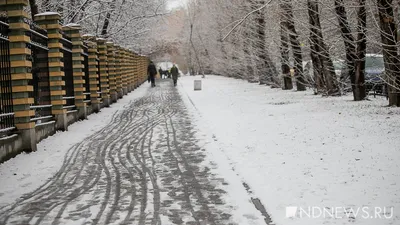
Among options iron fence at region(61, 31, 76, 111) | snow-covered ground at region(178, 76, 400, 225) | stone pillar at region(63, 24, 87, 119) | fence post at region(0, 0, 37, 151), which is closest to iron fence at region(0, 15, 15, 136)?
fence post at region(0, 0, 37, 151)

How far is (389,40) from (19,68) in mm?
9386

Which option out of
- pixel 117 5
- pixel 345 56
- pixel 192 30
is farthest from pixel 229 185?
pixel 192 30

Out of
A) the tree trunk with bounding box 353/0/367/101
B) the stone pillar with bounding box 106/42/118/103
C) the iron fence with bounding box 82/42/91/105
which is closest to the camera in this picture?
the tree trunk with bounding box 353/0/367/101

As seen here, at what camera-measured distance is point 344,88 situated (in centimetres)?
1844

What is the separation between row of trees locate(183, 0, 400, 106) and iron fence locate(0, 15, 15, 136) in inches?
243

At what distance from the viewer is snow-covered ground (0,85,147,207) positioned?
20.3ft

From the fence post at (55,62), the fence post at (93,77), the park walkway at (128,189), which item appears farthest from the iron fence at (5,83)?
the fence post at (93,77)

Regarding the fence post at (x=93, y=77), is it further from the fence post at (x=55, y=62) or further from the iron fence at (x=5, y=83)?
the iron fence at (x=5, y=83)

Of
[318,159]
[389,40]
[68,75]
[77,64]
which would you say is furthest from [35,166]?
[389,40]

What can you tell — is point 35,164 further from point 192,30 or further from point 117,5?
point 192,30

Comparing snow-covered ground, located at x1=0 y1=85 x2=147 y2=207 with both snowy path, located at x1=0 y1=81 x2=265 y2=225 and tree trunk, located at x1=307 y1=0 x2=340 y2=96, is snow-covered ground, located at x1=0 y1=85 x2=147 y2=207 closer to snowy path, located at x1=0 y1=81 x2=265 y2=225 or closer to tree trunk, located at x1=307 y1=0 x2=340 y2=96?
snowy path, located at x1=0 y1=81 x2=265 y2=225

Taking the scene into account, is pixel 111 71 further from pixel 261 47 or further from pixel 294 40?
pixel 294 40

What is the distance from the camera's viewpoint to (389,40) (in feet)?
39.5

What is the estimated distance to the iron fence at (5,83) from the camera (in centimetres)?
823
